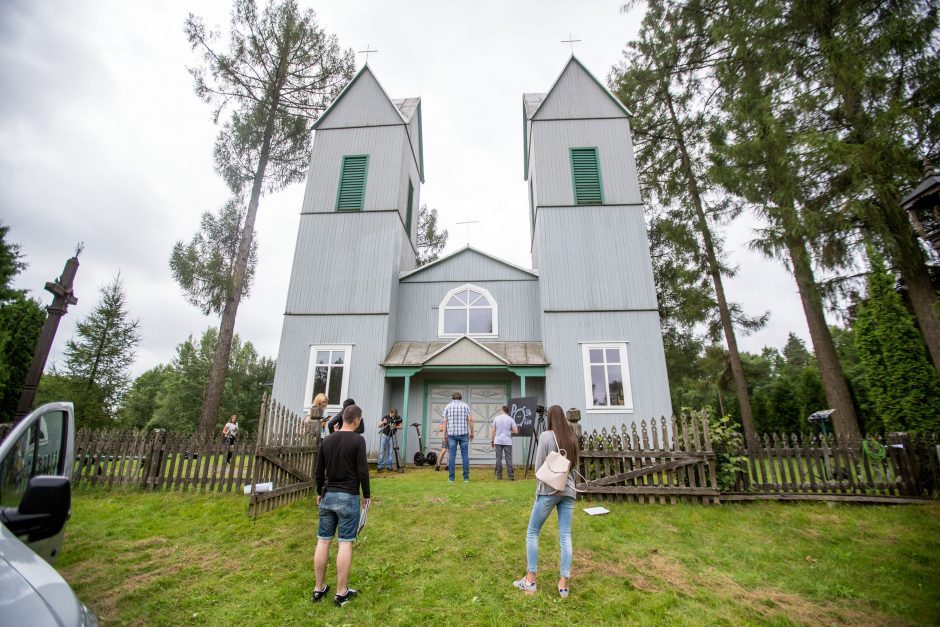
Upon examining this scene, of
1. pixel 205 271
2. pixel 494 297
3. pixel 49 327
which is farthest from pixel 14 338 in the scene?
pixel 494 297

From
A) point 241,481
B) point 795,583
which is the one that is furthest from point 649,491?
point 241,481

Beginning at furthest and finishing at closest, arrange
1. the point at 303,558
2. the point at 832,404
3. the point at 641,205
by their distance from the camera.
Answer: the point at 641,205 → the point at 832,404 → the point at 303,558

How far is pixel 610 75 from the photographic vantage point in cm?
2012

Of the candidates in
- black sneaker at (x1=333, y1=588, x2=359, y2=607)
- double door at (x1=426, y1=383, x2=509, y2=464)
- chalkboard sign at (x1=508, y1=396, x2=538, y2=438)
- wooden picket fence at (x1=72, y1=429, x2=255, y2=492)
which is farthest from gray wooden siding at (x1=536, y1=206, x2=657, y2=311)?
black sneaker at (x1=333, y1=588, x2=359, y2=607)

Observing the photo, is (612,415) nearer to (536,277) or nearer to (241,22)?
(536,277)

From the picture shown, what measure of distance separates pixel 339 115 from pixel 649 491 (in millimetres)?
16995

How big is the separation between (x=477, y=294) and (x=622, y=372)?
5621 mm

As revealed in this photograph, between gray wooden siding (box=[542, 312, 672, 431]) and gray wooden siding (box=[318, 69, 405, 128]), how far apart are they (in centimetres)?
1033

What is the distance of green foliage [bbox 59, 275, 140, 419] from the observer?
23.9 metres

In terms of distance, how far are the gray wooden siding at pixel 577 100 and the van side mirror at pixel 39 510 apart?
17.2 m

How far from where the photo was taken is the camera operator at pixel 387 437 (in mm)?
11938

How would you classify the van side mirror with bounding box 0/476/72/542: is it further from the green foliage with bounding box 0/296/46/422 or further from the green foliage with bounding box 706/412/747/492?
the green foliage with bounding box 0/296/46/422

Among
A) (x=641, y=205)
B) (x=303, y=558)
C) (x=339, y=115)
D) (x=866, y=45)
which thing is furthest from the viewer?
(x=339, y=115)

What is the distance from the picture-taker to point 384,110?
1708 cm
